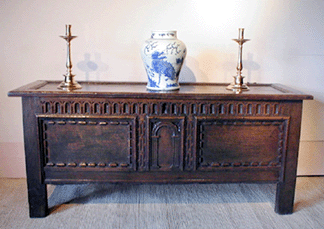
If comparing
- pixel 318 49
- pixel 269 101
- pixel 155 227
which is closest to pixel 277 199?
pixel 269 101

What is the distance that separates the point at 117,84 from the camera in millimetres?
2127

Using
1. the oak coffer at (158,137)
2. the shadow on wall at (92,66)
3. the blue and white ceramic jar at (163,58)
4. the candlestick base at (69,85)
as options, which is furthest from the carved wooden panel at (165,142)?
the shadow on wall at (92,66)

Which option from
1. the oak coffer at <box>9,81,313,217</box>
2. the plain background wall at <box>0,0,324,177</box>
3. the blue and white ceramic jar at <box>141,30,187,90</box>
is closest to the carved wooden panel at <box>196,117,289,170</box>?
the oak coffer at <box>9,81,313,217</box>

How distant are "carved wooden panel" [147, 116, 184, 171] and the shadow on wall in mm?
638

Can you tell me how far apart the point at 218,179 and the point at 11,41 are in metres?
1.49

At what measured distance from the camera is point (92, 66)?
2240 millimetres

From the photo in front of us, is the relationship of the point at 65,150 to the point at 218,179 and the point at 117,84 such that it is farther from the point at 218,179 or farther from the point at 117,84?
the point at 218,179

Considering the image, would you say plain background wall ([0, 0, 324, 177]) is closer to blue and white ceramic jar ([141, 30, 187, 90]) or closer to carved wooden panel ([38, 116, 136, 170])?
blue and white ceramic jar ([141, 30, 187, 90])

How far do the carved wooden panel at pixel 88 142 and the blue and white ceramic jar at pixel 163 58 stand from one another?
267mm

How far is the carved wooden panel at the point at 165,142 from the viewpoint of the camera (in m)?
1.80

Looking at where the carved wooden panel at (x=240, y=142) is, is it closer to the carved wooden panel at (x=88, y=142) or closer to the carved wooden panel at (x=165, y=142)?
the carved wooden panel at (x=165, y=142)

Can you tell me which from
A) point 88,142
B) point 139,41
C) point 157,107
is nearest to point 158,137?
point 157,107

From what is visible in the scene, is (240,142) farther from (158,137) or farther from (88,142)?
(88,142)

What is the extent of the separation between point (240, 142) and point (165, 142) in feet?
1.26
